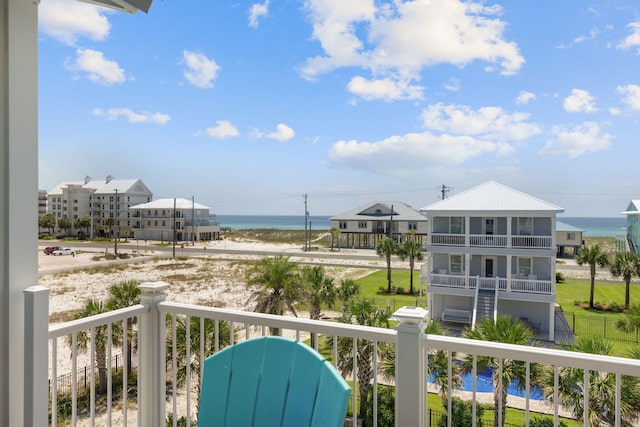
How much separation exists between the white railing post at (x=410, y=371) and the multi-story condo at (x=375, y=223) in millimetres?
19708

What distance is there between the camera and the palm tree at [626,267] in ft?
41.8

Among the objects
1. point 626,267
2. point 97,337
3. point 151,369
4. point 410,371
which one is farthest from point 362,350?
point 626,267

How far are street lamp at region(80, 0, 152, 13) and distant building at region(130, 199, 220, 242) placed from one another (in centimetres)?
1131

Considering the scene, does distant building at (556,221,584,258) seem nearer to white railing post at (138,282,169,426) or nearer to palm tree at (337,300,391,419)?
palm tree at (337,300,391,419)

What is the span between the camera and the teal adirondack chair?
41.3 inches

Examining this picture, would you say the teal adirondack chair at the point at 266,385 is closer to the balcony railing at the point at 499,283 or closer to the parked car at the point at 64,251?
the parked car at the point at 64,251

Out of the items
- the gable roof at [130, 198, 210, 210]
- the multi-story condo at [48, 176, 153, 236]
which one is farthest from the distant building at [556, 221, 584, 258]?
the multi-story condo at [48, 176, 153, 236]

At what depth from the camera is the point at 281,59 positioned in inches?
811

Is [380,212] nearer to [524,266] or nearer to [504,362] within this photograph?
[524,266]

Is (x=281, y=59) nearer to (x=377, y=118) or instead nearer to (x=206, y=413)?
(x=377, y=118)

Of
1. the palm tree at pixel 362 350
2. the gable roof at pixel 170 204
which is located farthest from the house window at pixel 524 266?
the gable roof at pixel 170 204

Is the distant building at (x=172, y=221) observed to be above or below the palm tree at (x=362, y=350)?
above

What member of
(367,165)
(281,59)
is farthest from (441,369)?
(367,165)

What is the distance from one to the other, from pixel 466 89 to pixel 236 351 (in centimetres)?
2615
